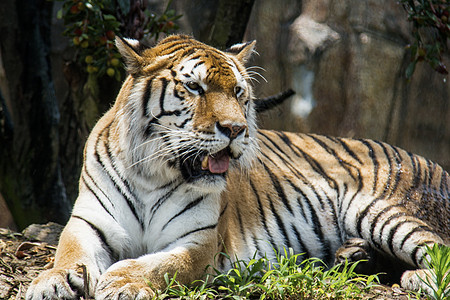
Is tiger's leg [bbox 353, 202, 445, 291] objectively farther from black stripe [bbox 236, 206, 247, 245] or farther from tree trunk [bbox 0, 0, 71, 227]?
tree trunk [bbox 0, 0, 71, 227]

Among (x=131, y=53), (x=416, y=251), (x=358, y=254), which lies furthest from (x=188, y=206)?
(x=416, y=251)

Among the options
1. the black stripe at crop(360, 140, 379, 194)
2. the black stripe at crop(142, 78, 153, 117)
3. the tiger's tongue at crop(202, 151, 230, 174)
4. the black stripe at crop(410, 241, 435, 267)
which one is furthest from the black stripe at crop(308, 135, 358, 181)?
the black stripe at crop(142, 78, 153, 117)

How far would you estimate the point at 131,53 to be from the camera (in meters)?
3.38

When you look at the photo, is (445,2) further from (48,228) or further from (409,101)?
(48,228)

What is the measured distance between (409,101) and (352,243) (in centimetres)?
313

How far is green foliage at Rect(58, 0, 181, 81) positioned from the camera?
15.4 ft

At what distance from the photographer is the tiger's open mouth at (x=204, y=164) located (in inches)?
128

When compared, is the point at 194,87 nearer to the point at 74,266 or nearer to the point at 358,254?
the point at 74,266

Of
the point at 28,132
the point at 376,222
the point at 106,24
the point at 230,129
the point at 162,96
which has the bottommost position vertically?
the point at 376,222

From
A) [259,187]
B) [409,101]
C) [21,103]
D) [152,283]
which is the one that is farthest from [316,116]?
[152,283]

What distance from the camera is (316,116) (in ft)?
22.0

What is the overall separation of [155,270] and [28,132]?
10.2 ft

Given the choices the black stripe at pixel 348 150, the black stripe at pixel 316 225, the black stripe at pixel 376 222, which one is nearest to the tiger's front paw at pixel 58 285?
the black stripe at pixel 316 225

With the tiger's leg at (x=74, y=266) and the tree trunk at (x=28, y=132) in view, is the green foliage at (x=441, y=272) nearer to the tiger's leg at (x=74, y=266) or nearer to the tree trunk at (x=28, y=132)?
the tiger's leg at (x=74, y=266)
